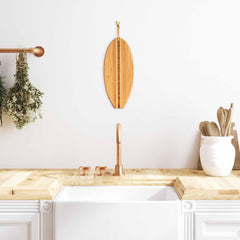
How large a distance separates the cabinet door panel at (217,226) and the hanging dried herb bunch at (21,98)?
1.05m

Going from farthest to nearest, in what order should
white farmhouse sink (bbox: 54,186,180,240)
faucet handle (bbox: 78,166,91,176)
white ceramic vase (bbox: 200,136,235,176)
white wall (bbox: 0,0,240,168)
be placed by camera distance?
1. white wall (bbox: 0,0,240,168)
2. faucet handle (bbox: 78,166,91,176)
3. white ceramic vase (bbox: 200,136,235,176)
4. white farmhouse sink (bbox: 54,186,180,240)

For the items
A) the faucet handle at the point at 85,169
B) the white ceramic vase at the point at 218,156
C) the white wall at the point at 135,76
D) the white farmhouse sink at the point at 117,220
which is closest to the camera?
the white farmhouse sink at the point at 117,220

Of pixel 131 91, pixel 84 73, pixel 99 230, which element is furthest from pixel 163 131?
pixel 99 230

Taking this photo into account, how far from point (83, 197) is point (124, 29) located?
1.00 meters

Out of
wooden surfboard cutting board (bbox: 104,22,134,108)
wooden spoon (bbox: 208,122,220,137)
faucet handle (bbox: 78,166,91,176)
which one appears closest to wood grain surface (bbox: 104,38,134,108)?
wooden surfboard cutting board (bbox: 104,22,134,108)

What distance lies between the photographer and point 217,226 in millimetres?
1363

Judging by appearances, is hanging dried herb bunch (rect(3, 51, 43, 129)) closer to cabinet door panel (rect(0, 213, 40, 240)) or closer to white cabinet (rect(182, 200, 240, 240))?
cabinet door panel (rect(0, 213, 40, 240))

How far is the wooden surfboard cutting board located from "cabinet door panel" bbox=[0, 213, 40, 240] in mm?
826

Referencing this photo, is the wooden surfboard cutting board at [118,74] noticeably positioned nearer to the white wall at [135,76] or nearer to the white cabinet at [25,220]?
the white wall at [135,76]

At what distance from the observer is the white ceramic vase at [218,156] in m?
1.60

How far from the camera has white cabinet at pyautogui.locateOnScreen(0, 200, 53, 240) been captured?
1361mm

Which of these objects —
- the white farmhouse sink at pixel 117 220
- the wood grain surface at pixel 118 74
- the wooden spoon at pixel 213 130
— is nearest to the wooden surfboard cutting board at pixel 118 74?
the wood grain surface at pixel 118 74

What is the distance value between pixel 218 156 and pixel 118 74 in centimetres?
75

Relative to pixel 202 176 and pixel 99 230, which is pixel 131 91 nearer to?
pixel 202 176
